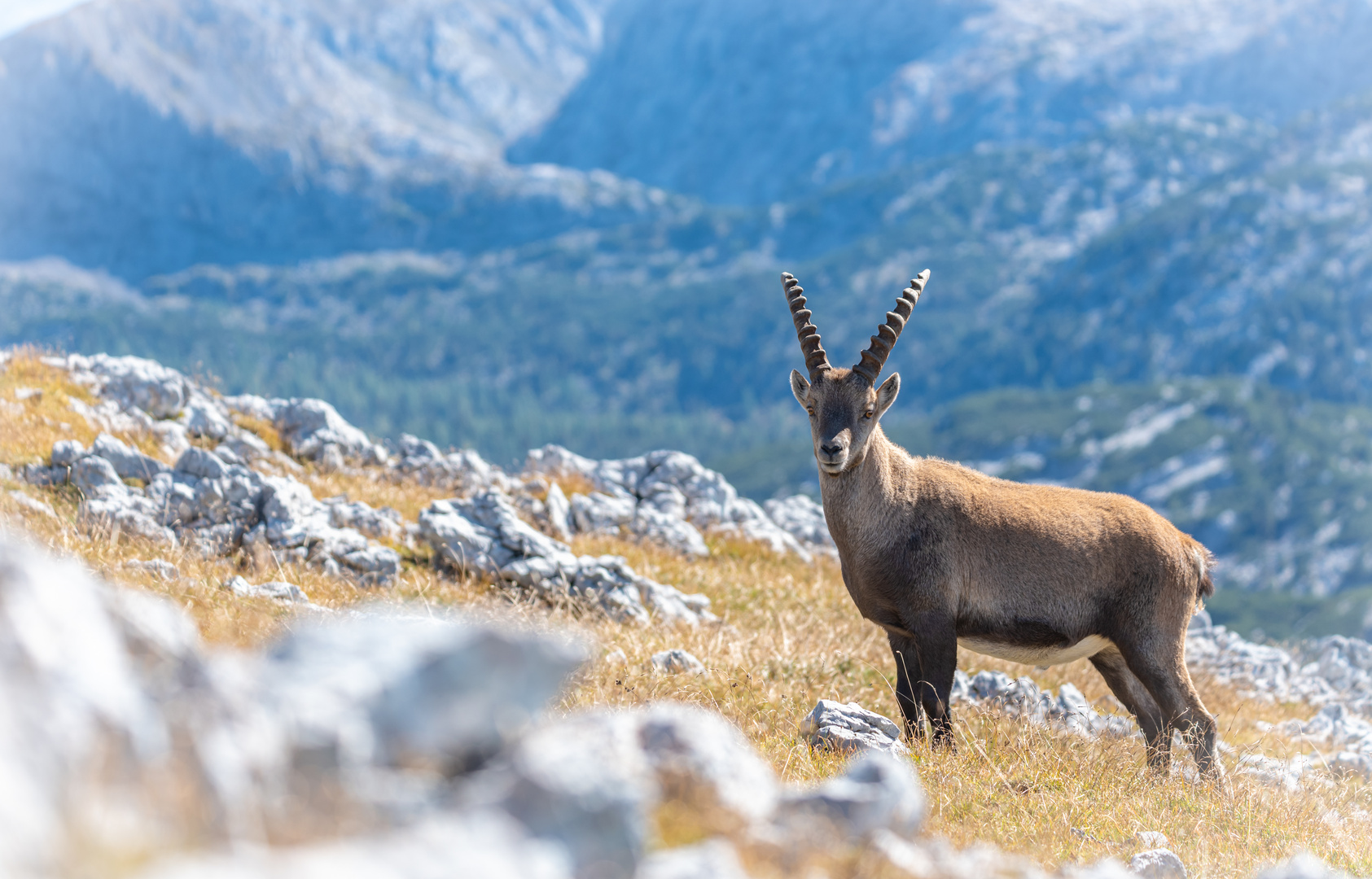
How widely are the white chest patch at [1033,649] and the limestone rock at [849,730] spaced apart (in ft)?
5.88

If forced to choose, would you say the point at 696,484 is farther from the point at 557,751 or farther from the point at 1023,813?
the point at 557,751

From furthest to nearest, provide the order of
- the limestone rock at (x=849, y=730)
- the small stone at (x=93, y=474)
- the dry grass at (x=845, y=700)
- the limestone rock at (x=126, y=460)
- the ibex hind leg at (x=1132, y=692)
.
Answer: the limestone rock at (x=126, y=460) → the small stone at (x=93, y=474) → the ibex hind leg at (x=1132, y=692) → the limestone rock at (x=849, y=730) → the dry grass at (x=845, y=700)

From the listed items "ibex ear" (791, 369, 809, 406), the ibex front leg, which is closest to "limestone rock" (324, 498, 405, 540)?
"ibex ear" (791, 369, 809, 406)

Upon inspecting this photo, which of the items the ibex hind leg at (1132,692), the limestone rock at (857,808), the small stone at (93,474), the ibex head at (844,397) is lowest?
the limestone rock at (857,808)

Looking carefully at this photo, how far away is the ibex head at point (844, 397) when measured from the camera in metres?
11.9

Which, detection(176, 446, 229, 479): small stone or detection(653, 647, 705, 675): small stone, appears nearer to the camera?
detection(653, 647, 705, 675): small stone

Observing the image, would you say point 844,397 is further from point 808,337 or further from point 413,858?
point 413,858

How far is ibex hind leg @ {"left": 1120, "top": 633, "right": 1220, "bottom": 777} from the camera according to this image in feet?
38.9

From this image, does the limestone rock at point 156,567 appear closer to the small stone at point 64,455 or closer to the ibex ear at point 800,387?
the small stone at point 64,455

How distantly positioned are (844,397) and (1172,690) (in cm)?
476

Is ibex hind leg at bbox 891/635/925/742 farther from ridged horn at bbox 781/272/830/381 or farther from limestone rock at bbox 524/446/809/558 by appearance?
limestone rock at bbox 524/446/809/558

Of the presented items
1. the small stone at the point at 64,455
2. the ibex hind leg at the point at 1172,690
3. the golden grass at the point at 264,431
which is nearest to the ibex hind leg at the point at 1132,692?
the ibex hind leg at the point at 1172,690

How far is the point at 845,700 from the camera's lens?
44.1ft

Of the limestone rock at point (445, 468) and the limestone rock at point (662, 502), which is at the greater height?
the limestone rock at point (662, 502)
